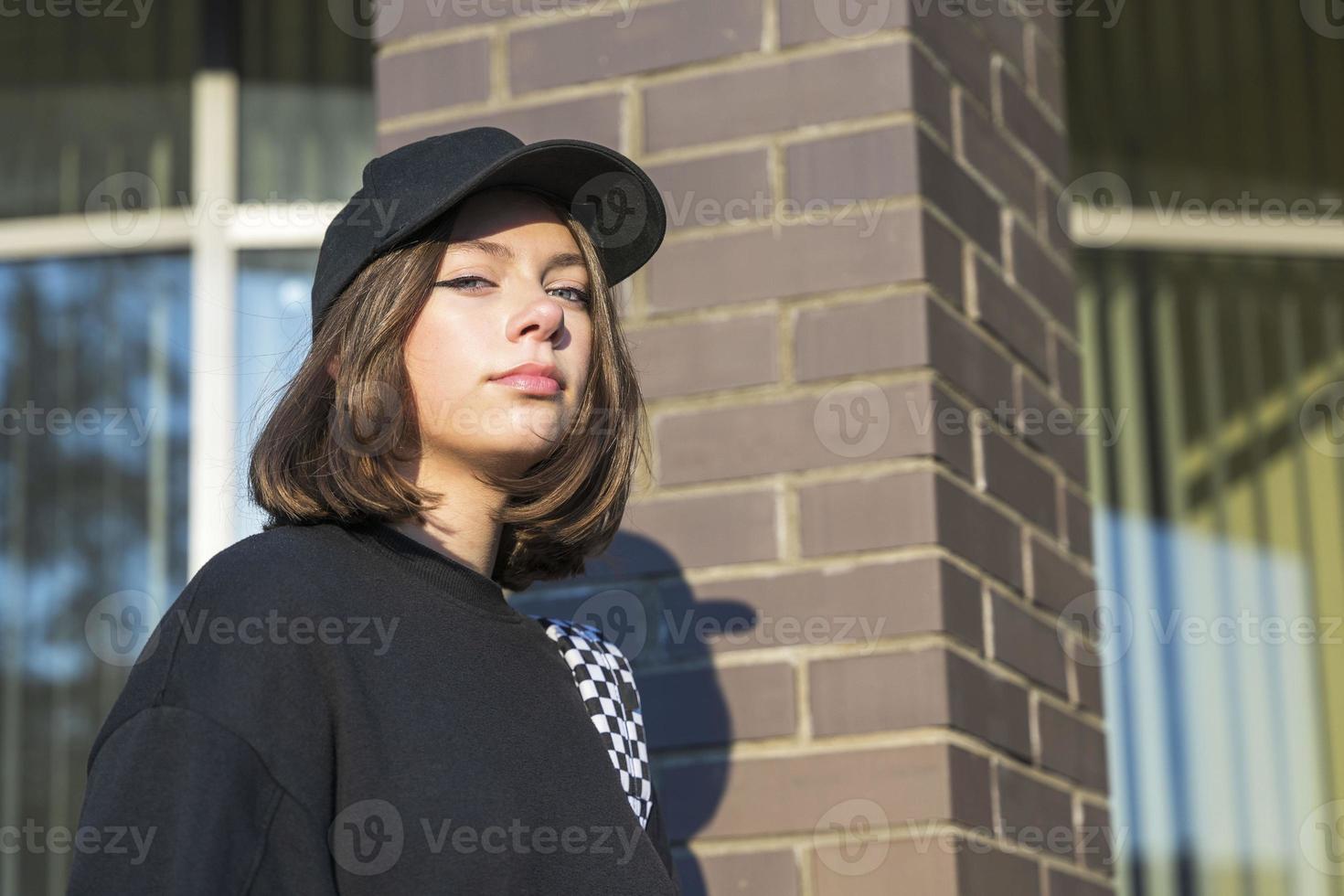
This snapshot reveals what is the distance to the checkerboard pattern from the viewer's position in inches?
90.4

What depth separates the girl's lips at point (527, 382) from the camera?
2.13 metres

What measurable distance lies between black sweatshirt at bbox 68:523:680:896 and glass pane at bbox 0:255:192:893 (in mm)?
2182

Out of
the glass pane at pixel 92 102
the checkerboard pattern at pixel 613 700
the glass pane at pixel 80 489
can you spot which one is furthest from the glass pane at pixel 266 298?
the checkerboard pattern at pixel 613 700

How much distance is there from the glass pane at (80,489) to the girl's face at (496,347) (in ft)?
7.02

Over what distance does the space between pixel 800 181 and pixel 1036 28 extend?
2.72ft

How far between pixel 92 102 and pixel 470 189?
2486 mm

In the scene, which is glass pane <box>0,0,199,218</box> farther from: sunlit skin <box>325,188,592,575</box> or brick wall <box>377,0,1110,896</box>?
sunlit skin <box>325,188,592,575</box>

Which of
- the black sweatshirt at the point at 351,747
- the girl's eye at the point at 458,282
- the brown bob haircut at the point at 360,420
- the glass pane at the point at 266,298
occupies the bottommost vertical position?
the black sweatshirt at the point at 351,747

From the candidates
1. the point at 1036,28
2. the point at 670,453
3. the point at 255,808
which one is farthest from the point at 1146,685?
the point at 255,808

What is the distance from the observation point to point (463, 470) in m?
2.22

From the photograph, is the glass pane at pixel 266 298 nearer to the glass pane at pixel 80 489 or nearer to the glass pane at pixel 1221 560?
the glass pane at pixel 80 489

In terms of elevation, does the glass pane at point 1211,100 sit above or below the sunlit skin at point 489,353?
above

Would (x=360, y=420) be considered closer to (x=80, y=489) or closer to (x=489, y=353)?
(x=489, y=353)

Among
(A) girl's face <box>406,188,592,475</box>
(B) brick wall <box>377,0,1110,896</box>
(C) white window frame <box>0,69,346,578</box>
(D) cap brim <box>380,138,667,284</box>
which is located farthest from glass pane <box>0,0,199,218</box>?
(A) girl's face <box>406,188,592,475</box>
